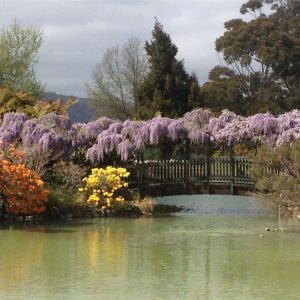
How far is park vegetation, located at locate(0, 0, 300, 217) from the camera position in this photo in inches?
848

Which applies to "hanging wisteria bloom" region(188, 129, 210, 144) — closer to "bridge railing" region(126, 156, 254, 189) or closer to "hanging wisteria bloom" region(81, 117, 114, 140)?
"bridge railing" region(126, 156, 254, 189)

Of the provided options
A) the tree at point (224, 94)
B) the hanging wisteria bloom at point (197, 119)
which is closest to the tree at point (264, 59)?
the tree at point (224, 94)

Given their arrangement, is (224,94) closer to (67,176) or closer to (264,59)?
(264,59)

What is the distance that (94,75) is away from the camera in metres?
49.3

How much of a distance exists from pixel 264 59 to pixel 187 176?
2057 centimetres

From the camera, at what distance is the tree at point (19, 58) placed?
41656 millimetres

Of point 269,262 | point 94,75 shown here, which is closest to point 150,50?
point 94,75

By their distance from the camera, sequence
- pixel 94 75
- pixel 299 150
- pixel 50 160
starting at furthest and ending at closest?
pixel 94 75
pixel 50 160
pixel 299 150

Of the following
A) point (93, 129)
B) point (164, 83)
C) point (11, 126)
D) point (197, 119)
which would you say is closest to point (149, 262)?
point (11, 126)

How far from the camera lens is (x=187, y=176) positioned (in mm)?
26594

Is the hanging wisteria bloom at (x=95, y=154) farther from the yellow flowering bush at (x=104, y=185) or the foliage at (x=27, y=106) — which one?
the foliage at (x=27, y=106)

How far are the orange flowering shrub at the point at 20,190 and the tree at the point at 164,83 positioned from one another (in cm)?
1906

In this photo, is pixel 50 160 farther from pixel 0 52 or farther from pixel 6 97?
pixel 0 52

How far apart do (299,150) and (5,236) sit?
313 inches
